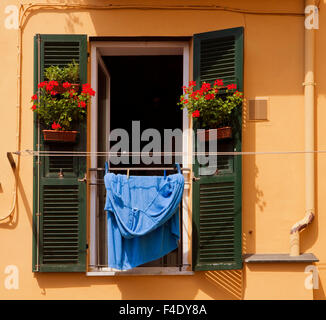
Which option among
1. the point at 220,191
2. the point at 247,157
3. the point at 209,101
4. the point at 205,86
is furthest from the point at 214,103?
the point at 220,191

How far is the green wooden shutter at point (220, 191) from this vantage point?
6.98 metres

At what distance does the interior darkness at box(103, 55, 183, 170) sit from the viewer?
10.3 meters

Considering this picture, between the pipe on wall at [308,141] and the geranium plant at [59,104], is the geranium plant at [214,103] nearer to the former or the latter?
the pipe on wall at [308,141]

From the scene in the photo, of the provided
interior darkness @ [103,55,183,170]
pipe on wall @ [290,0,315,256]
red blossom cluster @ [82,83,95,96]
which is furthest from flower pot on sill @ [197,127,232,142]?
interior darkness @ [103,55,183,170]

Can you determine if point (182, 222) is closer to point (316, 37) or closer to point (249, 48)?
point (249, 48)

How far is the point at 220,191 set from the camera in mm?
7035

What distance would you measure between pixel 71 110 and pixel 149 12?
150cm

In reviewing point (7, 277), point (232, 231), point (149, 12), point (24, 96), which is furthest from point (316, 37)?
point (7, 277)

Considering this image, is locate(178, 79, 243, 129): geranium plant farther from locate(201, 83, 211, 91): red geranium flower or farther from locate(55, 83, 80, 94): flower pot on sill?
locate(55, 83, 80, 94): flower pot on sill

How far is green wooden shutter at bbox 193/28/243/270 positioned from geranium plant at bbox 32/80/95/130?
1327mm

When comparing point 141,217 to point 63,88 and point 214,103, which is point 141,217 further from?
point 63,88

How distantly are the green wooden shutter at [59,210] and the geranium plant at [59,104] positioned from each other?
160 millimetres

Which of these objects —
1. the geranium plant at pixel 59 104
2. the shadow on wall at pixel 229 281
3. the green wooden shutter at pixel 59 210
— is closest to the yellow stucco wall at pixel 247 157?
the shadow on wall at pixel 229 281

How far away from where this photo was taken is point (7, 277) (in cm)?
712
